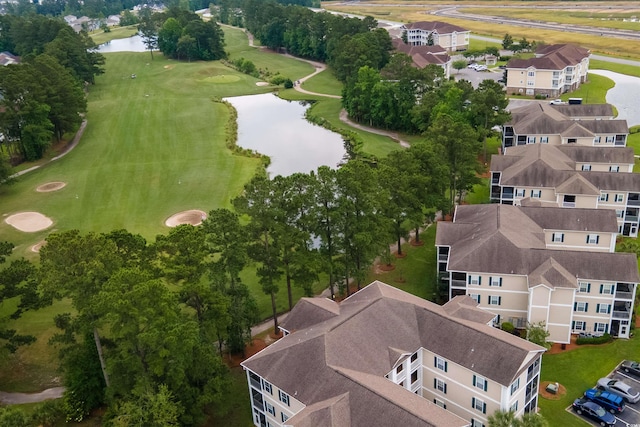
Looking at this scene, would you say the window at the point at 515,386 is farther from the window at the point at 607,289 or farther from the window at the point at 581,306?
the window at the point at 607,289

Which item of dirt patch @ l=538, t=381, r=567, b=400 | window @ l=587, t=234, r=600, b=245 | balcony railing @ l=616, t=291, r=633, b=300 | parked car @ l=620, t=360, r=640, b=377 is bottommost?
dirt patch @ l=538, t=381, r=567, b=400

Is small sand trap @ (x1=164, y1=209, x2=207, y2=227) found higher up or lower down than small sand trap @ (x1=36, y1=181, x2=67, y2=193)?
lower down

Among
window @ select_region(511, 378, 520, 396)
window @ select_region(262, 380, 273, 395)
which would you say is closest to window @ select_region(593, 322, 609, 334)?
window @ select_region(511, 378, 520, 396)

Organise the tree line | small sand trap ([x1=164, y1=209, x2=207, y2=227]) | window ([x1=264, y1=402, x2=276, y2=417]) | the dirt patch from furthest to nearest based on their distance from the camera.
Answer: the tree line < small sand trap ([x1=164, y1=209, x2=207, y2=227]) < the dirt patch < window ([x1=264, y1=402, x2=276, y2=417])

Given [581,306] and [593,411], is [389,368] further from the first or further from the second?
[581,306]

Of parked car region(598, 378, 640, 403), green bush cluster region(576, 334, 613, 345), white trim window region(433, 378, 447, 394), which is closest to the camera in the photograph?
white trim window region(433, 378, 447, 394)

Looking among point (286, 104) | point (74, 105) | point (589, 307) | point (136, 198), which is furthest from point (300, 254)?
point (286, 104)

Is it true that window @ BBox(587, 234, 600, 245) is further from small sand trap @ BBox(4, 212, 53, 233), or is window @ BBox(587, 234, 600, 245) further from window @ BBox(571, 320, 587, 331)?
small sand trap @ BBox(4, 212, 53, 233)
